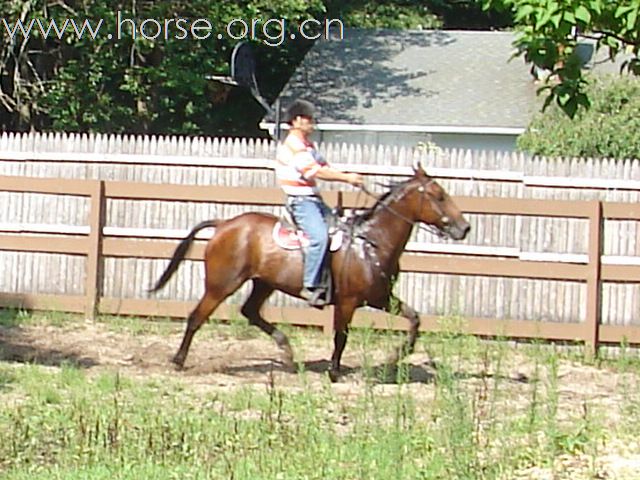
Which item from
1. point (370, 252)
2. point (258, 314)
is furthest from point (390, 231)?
point (258, 314)

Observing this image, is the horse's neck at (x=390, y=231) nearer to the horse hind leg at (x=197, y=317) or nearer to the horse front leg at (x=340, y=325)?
the horse front leg at (x=340, y=325)

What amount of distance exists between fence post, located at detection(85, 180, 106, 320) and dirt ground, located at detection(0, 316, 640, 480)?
11.2 inches

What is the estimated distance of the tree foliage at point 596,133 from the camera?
2027cm

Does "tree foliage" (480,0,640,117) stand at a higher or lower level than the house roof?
lower

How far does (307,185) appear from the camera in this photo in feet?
39.1

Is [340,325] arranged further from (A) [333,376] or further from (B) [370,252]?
(B) [370,252]

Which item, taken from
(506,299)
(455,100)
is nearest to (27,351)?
(506,299)

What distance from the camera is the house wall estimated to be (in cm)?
2972

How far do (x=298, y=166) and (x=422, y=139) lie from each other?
1828 centimetres

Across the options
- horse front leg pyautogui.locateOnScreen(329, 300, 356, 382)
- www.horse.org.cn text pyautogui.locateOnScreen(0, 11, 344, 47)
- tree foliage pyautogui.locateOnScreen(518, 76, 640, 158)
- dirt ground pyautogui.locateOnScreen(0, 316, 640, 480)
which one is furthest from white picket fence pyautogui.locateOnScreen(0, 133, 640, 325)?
www.horse.org.cn text pyautogui.locateOnScreen(0, 11, 344, 47)

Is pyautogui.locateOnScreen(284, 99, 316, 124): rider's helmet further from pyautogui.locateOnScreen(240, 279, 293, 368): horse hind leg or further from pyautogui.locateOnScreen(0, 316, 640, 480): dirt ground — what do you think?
pyautogui.locateOnScreen(0, 316, 640, 480): dirt ground

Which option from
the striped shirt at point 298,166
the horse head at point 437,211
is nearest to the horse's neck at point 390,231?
the horse head at point 437,211

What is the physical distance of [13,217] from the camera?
16094 mm

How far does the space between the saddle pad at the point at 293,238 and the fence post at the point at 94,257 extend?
12.6ft
